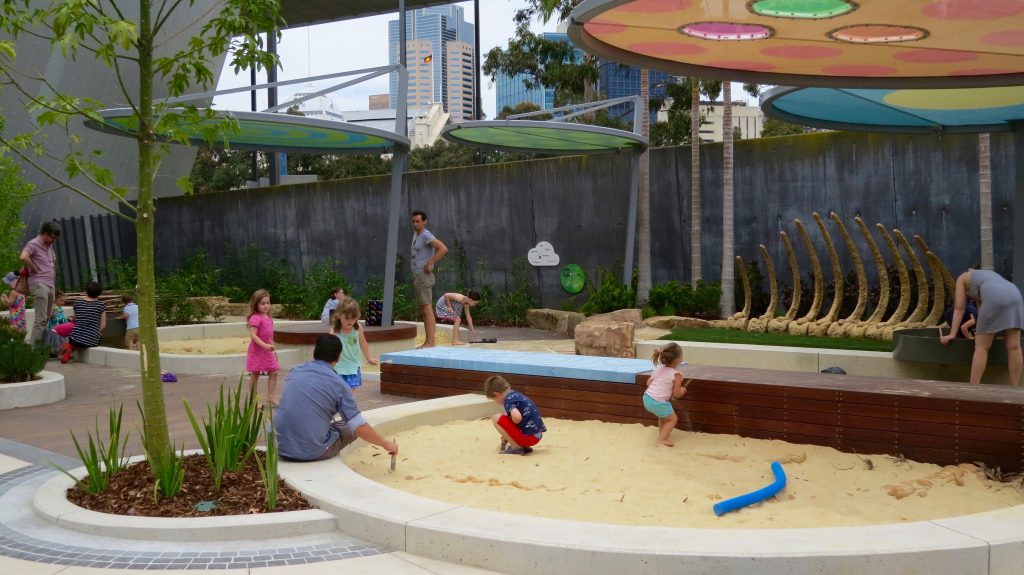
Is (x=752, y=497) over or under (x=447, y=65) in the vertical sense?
under

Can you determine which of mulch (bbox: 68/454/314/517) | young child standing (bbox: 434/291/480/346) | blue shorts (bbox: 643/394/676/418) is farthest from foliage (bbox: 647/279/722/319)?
mulch (bbox: 68/454/314/517)

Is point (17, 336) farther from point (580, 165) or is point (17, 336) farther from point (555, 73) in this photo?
point (555, 73)

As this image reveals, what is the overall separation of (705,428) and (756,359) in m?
3.78

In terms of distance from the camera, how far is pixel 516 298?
1897cm

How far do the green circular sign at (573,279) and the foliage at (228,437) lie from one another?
1262cm

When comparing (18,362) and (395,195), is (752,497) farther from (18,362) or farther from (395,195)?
(395,195)

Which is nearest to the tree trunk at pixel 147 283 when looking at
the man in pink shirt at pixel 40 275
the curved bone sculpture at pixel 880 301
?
the man in pink shirt at pixel 40 275

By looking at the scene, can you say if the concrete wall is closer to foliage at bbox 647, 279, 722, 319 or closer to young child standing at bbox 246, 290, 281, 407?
foliage at bbox 647, 279, 722, 319

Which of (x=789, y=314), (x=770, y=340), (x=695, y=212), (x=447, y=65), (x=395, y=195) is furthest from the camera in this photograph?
(x=447, y=65)

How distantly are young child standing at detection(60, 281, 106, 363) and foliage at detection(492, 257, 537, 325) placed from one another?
7774 millimetres

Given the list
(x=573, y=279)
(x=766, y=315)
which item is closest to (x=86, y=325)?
(x=573, y=279)

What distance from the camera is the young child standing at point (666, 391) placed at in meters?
7.57

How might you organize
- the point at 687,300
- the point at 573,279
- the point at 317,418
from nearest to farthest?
the point at 317,418 → the point at 687,300 → the point at 573,279

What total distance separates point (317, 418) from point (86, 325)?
30.4 ft
